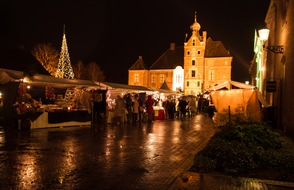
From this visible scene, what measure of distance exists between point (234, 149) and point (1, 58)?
33954 millimetres

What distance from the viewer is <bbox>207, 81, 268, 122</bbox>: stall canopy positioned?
16328 mm

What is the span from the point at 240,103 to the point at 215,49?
5013 cm

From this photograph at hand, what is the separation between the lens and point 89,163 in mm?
7848

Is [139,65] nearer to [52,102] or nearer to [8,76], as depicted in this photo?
[52,102]

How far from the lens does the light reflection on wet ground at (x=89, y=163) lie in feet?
20.0

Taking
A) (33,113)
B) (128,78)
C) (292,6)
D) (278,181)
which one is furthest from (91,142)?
(128,78)

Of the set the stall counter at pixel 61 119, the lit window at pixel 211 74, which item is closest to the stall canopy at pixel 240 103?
the stall counter at pixel 61 119

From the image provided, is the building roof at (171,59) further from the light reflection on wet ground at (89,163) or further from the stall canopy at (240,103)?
the light reflection on wet ground at (89,163)

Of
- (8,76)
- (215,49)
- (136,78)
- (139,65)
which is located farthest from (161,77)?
(8,76)

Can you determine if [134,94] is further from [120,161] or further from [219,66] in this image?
[219,66]

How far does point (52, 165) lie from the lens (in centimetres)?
746

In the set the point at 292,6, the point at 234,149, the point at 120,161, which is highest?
the point at 292,6

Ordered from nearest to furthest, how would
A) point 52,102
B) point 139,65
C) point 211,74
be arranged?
point 52,102 → point 211,74 → point 139,65

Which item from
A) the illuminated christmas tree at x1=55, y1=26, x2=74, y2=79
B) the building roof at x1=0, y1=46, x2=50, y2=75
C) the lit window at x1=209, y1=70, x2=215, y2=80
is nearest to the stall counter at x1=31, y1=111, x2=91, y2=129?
the illuminated christmas tree at x1=55, y1=26, x2=74, y2=79
